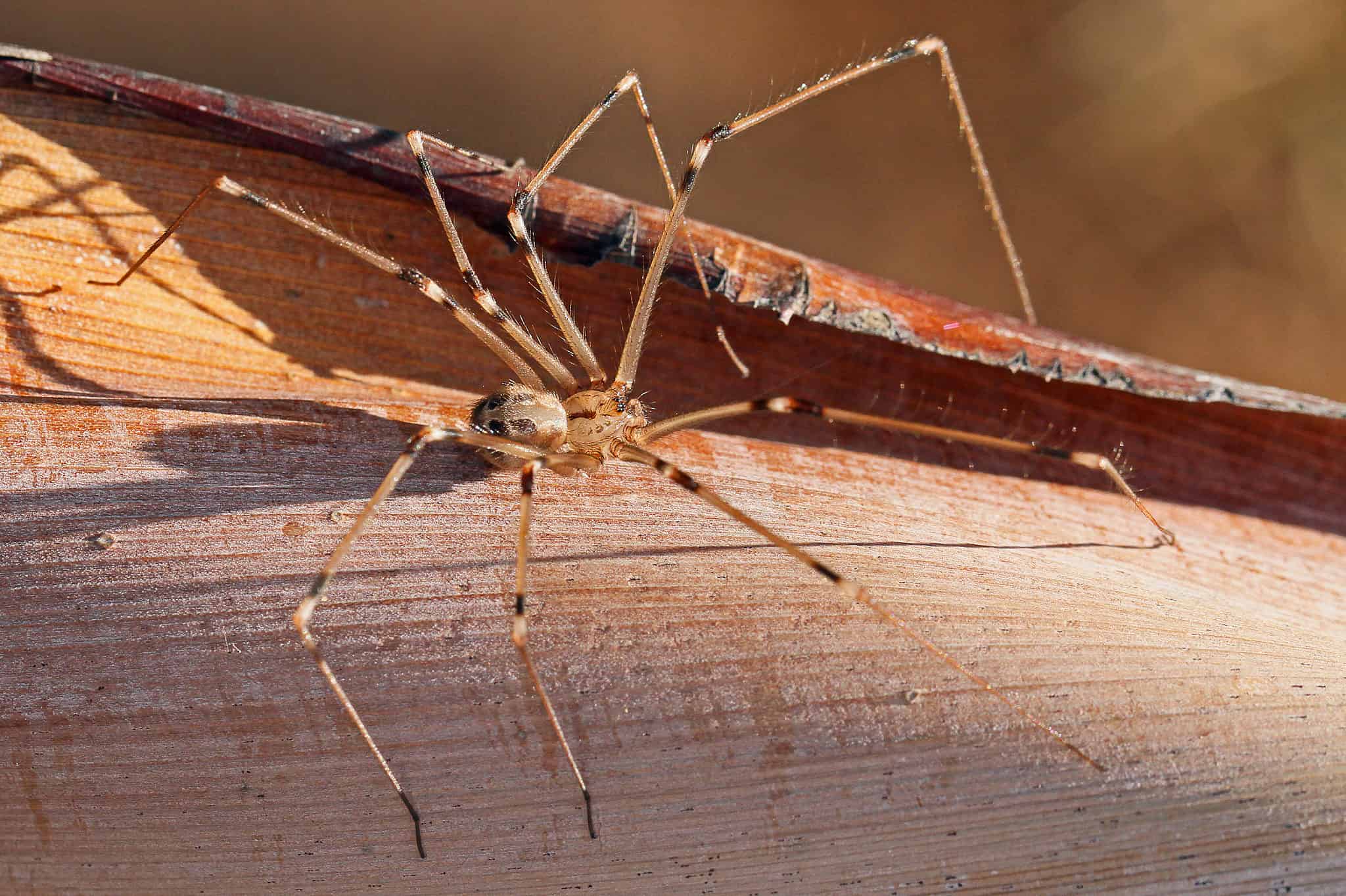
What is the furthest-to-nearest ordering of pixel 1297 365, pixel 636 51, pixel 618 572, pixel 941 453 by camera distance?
pixel 636 51 → pixel 1297 365 → pixel 941 453 → pixel 618 572

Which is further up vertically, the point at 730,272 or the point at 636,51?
the point at 636,51

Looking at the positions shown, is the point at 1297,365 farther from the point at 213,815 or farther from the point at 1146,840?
the point at 213,815

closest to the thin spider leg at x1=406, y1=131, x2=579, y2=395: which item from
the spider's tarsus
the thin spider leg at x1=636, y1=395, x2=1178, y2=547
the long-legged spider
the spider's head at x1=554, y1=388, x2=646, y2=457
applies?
the long-legged spider

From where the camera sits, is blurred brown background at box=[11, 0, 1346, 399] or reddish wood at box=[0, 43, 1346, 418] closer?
reddish wood at box=[0, 43, 1346, 418]

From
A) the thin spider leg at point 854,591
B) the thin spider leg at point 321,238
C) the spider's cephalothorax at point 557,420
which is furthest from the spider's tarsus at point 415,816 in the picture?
the thin spider leg at point 321,238

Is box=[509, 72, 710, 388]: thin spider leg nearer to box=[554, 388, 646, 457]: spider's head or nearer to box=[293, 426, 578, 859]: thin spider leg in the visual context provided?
box=[554, 388, 646, 457]: spider's head

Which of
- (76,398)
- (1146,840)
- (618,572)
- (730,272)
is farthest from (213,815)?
(1146,840)

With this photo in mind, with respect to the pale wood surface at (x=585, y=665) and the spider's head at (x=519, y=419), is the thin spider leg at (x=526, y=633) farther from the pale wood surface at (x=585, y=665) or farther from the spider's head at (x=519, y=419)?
the spider's head at (x=519, y=419)
